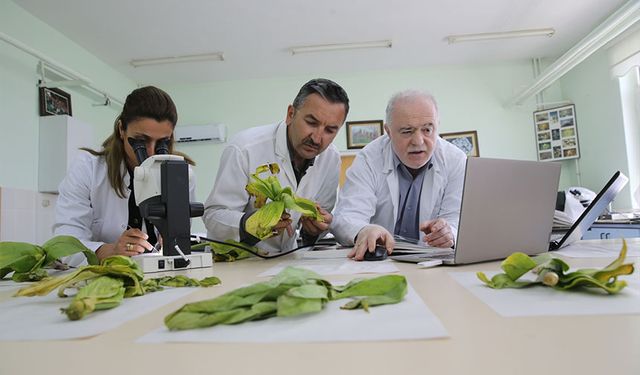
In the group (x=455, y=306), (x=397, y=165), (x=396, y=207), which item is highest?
(x=397, y=165)

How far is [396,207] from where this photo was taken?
206 cm

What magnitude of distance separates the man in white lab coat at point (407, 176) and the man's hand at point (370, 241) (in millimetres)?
401

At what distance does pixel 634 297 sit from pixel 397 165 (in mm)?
1563

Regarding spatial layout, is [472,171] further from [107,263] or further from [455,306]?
[107,263]

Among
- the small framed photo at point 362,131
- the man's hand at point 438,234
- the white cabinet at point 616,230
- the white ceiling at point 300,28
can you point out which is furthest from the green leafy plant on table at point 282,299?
the small framed photo at point 362,131

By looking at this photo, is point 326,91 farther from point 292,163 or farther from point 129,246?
point 129,246

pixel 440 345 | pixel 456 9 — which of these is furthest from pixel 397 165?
pixel 456 9

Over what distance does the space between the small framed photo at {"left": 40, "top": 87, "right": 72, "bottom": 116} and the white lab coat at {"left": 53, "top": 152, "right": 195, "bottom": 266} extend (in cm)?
268

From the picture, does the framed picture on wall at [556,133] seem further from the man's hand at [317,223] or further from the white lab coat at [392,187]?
the man's hand at [317,223]

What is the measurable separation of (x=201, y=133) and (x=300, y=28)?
2.19 m

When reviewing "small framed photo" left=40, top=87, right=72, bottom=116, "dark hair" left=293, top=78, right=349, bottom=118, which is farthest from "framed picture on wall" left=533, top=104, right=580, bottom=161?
"small framed photo" left=40, top=87, right=72, bottom=116

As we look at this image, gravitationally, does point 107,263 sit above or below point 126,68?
below

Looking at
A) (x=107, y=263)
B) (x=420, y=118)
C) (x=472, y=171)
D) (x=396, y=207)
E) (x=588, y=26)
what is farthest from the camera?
(x=588, y=26)

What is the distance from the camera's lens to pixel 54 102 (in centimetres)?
412
